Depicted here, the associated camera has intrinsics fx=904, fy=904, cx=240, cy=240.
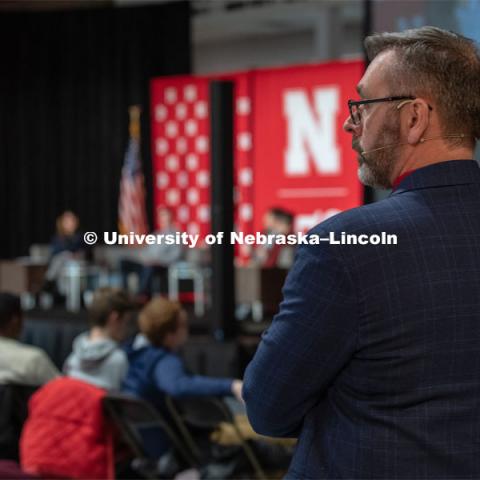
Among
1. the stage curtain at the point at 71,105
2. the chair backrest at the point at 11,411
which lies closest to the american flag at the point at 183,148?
the stage curtain at the point at 71,105

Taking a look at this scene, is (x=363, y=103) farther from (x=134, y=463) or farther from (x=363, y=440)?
(x=134, y=463)

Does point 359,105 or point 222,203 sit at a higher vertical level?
point 359,105

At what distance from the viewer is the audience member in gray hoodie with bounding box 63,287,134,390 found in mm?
3432

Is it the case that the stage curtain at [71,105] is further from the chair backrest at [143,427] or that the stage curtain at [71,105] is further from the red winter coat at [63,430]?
the red winter coat at [63,430]

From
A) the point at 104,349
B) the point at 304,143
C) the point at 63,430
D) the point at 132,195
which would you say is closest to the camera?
the point at 63,430

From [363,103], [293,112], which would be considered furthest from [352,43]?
[363,103]

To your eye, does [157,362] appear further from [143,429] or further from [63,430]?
[63,430]

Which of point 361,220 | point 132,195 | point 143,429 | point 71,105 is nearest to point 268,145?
point 132,195

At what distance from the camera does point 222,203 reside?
17.8 feet

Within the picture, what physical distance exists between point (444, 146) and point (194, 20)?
11670mm

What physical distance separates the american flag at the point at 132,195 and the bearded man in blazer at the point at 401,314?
10496 millimetres

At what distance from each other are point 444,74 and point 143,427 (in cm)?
228

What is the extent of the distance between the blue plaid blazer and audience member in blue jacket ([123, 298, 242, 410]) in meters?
2.03

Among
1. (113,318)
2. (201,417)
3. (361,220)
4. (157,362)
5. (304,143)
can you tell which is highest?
(304,143)
